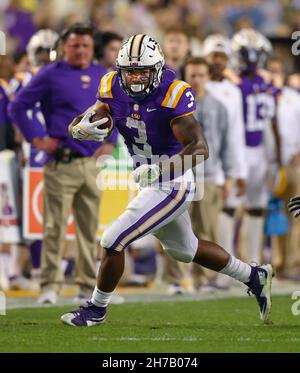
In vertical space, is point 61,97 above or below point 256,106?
above

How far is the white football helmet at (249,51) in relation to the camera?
36.0 feet

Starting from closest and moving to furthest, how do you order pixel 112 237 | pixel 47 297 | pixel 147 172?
pixel 147 172, pixel 112 237, pixel 47 297

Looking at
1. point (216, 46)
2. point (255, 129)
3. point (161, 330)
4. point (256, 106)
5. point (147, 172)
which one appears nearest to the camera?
point (147, 172)

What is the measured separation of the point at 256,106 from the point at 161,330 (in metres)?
4.29

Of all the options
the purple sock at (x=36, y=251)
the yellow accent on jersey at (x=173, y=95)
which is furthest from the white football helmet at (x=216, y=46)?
the yellow accent on jersey at (x=173, y=95)

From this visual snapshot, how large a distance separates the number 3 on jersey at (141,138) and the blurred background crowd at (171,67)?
205 centimetres

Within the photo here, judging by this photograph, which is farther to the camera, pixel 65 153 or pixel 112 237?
pixel 65 153

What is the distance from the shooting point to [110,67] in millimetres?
9859

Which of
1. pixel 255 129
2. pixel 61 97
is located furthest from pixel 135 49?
pixel 255 129

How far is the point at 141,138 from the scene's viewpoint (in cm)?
701

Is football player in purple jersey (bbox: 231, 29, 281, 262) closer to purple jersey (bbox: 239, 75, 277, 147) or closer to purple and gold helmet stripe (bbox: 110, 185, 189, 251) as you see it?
purple jersey (bbox: 239, 75, 277, 147)

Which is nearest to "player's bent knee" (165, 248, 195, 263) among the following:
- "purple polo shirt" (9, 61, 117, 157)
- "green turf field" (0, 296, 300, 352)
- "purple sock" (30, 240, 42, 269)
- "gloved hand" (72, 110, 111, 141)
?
"green turf field" (0, 296, 300, 352)

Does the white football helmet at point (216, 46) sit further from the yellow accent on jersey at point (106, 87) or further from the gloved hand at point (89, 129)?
the gloved hand at point (89, 129)

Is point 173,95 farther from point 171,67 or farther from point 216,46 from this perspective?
point 216,46
